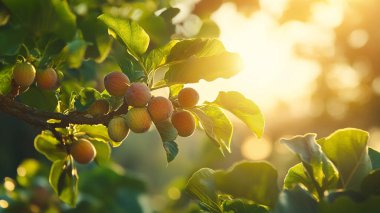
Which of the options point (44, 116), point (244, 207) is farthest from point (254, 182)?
point (44, 116)

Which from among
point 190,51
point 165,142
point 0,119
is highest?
point 190,51

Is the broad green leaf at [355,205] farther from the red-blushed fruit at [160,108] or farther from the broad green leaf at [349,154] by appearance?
the red-blushed fruit at [160,108]

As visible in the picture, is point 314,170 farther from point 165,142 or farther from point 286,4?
point 286,4

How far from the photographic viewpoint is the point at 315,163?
1120 mm

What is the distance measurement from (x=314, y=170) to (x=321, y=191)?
0.15 ft

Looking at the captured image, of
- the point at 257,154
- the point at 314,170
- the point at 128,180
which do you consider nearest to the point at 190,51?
the point at 314,170

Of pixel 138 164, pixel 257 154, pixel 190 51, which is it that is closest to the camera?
pixel 190 51

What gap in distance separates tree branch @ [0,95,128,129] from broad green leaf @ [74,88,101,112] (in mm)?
24

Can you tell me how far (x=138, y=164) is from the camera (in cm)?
1655

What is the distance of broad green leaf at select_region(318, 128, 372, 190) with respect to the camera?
44.8 inches

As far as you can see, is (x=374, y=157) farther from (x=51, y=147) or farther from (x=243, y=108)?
(x=51, y=147)

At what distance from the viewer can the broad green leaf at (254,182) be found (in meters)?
1.09

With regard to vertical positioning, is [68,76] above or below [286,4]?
above

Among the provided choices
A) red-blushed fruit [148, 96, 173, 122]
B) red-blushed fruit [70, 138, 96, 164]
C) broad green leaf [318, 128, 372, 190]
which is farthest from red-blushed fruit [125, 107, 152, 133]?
broad green leaf [318, 128, 372, 190]
